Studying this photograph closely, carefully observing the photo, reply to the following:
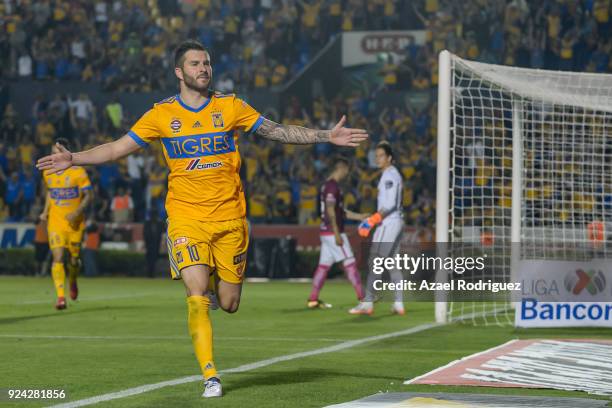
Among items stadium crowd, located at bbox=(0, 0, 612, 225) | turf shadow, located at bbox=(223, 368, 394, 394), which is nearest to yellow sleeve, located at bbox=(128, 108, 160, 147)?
turf shadow, located at bbox=(223, 368, 394, 394)

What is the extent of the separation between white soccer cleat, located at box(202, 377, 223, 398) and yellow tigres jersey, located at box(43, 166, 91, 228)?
32.3 feet

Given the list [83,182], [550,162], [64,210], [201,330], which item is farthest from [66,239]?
[201,330]

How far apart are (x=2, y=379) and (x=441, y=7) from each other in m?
26.9

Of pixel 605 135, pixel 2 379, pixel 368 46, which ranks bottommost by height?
pixel 2 379

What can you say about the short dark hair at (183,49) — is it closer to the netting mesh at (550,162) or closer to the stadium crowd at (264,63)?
the netting mesh at (550,162)

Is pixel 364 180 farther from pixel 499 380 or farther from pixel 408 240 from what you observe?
pixel 499 380

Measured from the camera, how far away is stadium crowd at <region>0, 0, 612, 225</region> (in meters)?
30.3

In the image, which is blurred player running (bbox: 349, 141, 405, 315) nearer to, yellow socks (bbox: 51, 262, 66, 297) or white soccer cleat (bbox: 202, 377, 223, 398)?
yellow socks (bbox: 51, 262, 66, 297)

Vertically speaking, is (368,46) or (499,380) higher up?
(368,46)

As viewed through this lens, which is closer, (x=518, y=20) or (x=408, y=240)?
(x=408, y=240)

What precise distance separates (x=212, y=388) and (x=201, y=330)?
0.43 meters

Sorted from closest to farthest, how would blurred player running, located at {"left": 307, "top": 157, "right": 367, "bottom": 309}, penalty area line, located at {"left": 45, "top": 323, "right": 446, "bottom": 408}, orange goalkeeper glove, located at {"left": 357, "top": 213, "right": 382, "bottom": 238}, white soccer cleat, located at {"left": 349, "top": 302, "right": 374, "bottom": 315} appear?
penalty area line, located at {"left": 45, "top": 323, "right": 446, "bottom": 408}
orange goalkeeper glove, located at {"left": 357, "top": 213, "right": 382, "bottom": 238}
white soccer cleat, located at {"left": 349, "top": 302, "right": 374, "bottom": 315}
blurred player running, located at {"left": 307, "top": 157, "right": 367, "bottom": 309}

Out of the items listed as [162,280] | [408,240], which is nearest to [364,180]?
[408,240]

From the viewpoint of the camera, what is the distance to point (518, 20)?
32594mm
